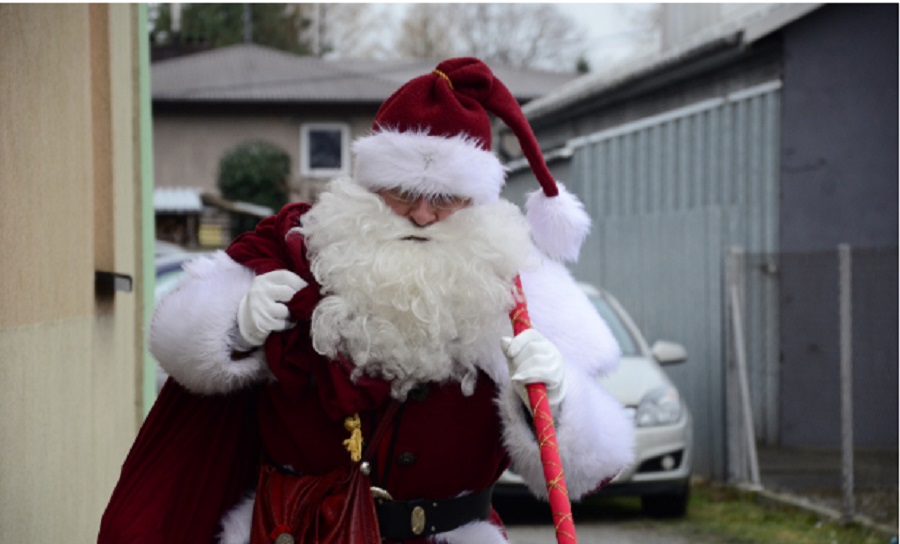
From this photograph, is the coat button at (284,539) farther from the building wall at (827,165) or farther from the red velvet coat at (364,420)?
the building wall at (827,165)

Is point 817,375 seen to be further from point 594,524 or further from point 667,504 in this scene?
point 594,524

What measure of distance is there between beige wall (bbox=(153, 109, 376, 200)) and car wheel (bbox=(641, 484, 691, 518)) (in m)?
26.0

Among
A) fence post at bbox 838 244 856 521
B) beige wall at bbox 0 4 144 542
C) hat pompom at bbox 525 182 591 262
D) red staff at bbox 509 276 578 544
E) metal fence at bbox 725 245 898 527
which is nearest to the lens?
red staff at bbox 509 276 578 544

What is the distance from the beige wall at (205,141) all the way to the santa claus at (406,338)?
30.6 m

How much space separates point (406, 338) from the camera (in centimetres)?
304

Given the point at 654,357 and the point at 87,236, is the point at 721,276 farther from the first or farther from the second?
the point at 87,236

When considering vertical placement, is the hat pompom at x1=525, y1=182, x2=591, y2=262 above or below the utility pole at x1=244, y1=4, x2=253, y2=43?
below

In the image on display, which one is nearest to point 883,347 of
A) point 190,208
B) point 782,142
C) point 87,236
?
point 782,142

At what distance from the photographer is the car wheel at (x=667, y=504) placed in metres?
8.26

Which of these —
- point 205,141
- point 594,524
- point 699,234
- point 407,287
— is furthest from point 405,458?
point 205,141

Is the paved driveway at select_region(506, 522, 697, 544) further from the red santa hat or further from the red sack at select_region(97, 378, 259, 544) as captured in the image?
the red santa hat

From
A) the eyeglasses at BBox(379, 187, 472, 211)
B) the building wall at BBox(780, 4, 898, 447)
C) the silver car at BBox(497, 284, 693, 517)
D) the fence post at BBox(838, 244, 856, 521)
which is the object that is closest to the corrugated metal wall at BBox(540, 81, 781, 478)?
the building wall at BBox(780, 4, 898, 447)

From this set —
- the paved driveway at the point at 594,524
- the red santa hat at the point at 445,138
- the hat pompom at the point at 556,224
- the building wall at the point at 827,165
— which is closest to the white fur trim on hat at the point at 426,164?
the red santa hat at the point at 445,138

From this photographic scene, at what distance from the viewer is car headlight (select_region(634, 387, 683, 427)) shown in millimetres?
8141
